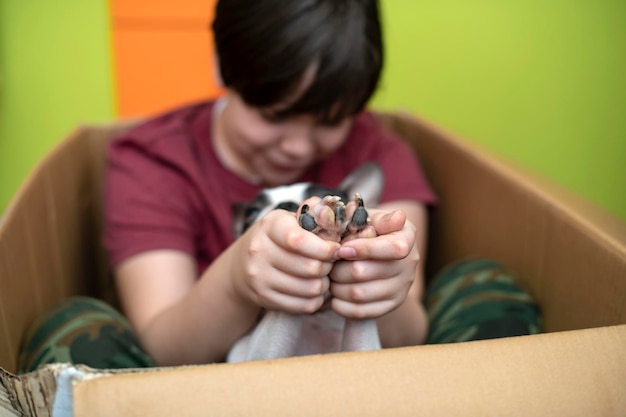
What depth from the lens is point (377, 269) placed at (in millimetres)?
539

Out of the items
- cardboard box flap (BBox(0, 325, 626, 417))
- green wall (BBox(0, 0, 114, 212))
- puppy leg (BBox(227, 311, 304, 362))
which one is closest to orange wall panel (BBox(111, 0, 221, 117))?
green wall (BBox(0, 0, 114, 212))

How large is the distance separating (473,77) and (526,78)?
140mm

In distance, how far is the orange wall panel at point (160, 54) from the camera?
1.48 m

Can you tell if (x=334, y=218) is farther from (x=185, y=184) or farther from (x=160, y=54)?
(x=160, y=54)

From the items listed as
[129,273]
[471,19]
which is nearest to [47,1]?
[129,273]

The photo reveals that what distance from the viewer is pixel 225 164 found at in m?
1.05

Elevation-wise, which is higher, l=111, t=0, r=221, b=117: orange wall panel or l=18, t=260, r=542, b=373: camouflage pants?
l=111, t=0, r=221, b=117: orange wall panel

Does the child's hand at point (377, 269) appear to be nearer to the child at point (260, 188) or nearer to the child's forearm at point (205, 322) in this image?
the child at point (260, 188)

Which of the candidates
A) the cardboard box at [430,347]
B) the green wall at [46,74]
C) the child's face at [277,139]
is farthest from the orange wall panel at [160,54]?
the child's face at [277,139]

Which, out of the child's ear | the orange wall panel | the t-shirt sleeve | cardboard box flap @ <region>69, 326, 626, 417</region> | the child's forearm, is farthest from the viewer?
the orange wall panel

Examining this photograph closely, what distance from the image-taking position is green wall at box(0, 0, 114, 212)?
58.4 inches

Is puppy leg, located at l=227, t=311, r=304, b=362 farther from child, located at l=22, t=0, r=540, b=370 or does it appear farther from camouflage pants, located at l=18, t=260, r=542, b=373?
camouflage pants, located at l=18, t=260, r=542, b=373

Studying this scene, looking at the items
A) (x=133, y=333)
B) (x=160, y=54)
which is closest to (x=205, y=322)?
(x=133, y=333)

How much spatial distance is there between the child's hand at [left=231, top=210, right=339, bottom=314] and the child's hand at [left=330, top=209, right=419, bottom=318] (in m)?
0.01
